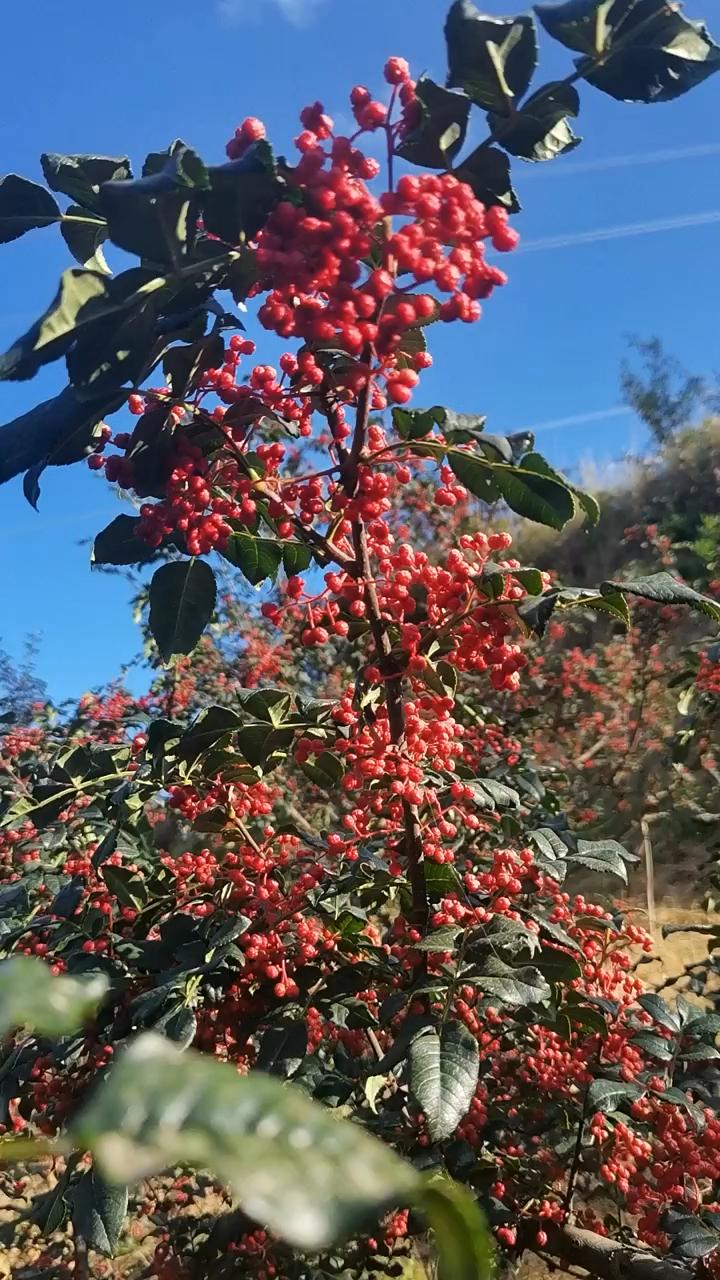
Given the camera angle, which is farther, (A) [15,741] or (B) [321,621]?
(A) [15,741]

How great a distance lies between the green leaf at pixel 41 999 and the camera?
0.29 meters

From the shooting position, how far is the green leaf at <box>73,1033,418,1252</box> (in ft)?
0.82

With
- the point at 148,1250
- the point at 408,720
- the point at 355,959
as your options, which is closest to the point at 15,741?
the point at 148,1250

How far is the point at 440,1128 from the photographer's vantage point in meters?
1.06

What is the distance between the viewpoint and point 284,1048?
1401 millimetres

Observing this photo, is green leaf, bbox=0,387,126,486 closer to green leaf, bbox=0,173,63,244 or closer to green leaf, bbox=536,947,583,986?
green leaf, bbox=0,173,63,244

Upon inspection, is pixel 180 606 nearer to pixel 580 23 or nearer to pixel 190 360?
pixel 190 360

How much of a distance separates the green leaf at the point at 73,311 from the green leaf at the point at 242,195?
0.36ft

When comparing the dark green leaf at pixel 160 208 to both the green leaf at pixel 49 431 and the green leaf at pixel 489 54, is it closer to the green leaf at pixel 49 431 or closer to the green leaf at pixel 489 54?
the green leaf at pixel 49 431

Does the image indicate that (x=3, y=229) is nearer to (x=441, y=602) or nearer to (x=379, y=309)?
(x=379, y=309)

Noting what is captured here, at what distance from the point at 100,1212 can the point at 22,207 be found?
59.2 inches

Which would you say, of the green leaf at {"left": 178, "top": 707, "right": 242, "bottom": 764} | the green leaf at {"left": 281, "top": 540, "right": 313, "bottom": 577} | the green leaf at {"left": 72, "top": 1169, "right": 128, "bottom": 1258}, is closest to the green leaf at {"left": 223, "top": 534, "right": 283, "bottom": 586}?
the green leaf at {"left": 281, "top": 540, "right": 313, "bottom": 577}

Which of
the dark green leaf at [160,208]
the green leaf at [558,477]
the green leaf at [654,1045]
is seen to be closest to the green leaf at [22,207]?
the dark green leaf at [160,208]

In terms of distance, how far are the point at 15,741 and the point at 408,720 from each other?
2.43 meters
